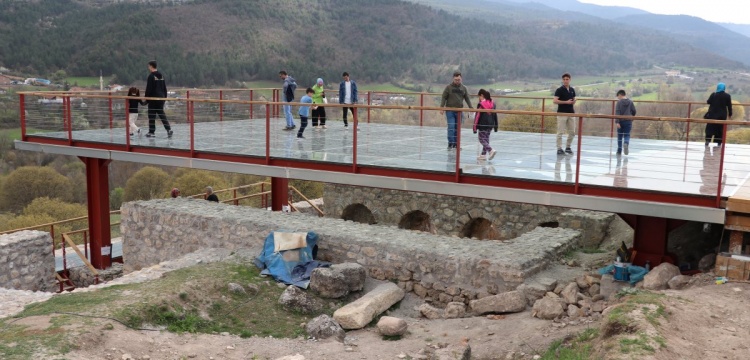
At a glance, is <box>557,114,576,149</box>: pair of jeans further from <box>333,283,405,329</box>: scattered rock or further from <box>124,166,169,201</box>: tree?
<box>124,166,169,201</box>: tree

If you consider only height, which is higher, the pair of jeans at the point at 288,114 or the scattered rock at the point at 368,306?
the pair of jeans at the point at 288,114

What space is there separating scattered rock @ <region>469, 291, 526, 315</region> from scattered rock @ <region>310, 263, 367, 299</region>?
1.98 metres

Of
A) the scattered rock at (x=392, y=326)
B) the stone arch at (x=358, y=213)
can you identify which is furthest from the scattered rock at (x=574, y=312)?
the stone arch at (x=358, y=213)

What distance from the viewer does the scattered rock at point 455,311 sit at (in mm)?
10781

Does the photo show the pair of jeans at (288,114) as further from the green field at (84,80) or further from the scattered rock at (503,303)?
the green field at (84,80)

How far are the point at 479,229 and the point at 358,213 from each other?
13.1ft

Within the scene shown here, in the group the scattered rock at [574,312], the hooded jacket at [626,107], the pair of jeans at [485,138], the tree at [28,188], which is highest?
the hooded jacket at [626,107]

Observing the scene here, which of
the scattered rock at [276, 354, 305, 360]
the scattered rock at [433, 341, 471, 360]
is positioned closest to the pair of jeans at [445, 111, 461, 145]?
the scattered rock at [433, 341, 471, 360]

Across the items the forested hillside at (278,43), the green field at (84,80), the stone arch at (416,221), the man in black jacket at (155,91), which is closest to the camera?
the man in black jacket at (155,91)

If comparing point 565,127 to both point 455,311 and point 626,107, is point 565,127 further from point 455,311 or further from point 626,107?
point 455,311

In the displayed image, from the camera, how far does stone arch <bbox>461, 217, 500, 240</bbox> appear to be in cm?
1952

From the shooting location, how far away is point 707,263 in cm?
1048

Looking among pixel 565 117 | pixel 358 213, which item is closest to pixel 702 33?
pixel 358 213

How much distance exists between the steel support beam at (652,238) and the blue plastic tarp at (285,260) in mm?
4913
